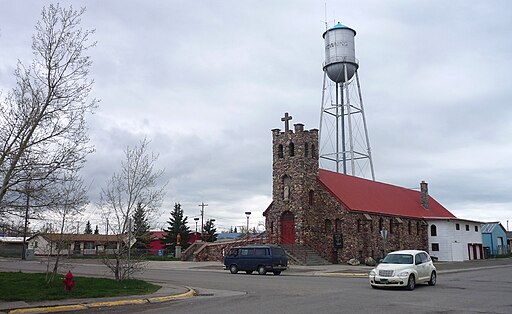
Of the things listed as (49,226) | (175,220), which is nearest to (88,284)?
(49,226)

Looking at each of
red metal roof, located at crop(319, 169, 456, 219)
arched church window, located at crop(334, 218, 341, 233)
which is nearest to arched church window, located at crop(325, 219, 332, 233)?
arched church window, located at crop(334, 218, 341, 233)

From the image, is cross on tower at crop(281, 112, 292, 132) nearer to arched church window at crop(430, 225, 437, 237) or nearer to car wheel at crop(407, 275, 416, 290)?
arched church window at crop(430, 225, 437, 237)

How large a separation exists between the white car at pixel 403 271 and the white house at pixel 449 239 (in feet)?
111

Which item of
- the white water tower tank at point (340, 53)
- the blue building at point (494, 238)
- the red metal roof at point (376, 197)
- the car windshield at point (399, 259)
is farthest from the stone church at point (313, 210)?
the blue building at point (494, 238)

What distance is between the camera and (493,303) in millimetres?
15211

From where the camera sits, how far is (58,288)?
56.1ft

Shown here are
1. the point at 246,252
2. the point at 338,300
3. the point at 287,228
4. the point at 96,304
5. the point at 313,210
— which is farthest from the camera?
the point at 313,210

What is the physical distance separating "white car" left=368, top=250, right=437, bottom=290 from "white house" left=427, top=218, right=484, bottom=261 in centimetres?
3371

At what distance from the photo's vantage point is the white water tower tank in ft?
177

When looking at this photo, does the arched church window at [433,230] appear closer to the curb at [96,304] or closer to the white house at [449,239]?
the white house at [449,239]

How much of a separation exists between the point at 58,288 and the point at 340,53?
141 feet

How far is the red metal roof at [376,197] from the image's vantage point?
45.7m

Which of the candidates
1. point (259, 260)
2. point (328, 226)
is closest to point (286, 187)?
point (328, 226)

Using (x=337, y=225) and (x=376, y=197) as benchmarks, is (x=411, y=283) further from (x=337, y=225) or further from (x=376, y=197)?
(x=376, y=197)
